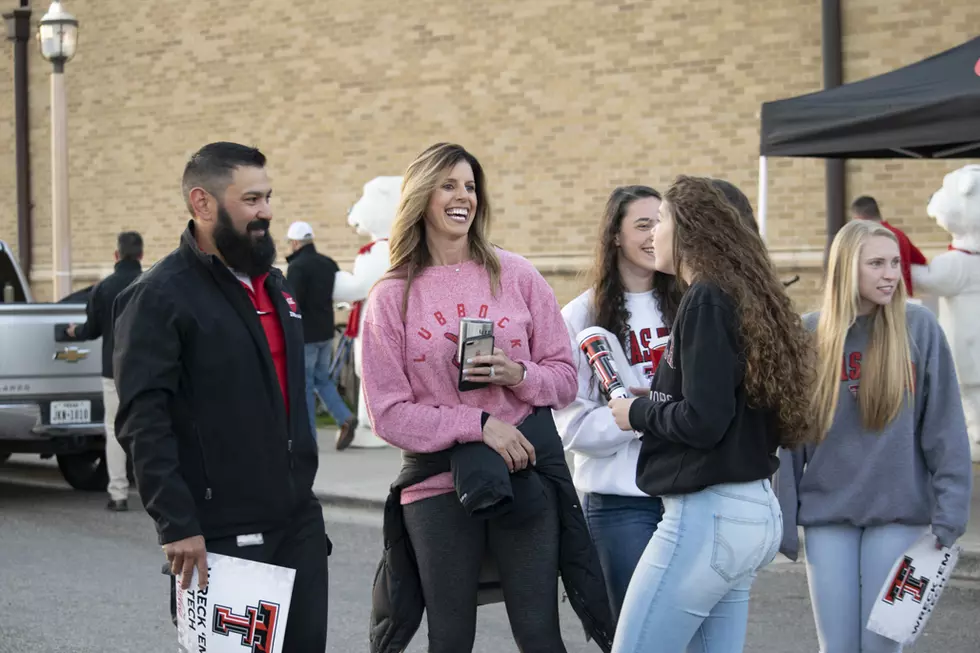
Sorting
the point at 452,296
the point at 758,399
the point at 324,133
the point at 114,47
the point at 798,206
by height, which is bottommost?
the point at 758,399

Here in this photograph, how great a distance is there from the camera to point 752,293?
3605 millimetres

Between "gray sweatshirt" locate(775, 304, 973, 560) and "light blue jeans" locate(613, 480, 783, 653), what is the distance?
59 cm

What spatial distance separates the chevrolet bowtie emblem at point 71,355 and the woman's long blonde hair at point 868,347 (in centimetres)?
725

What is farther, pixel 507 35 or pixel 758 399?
pixel 507 35

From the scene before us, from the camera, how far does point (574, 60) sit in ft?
47.3

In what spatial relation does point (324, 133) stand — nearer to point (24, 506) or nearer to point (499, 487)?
point (24, 506)

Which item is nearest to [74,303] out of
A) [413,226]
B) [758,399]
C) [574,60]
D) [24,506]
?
[24,506]

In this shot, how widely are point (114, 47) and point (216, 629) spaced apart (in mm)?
16550

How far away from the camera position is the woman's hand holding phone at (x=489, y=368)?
3846mm

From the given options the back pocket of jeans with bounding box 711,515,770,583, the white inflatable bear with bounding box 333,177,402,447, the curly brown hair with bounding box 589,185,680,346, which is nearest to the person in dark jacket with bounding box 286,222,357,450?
the white inflatable bear with bounding box 333,177,402,447

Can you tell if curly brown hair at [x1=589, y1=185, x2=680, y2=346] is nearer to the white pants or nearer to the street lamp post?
the white pants

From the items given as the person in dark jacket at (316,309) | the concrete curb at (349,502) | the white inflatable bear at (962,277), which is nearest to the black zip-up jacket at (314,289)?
the person in dark jacket at (316,309)

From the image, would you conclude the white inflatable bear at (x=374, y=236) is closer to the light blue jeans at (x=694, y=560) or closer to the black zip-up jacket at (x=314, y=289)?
the black zip-up jacket at (x=314, y=289)

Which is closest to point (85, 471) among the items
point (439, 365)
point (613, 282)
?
point (613, 282)
